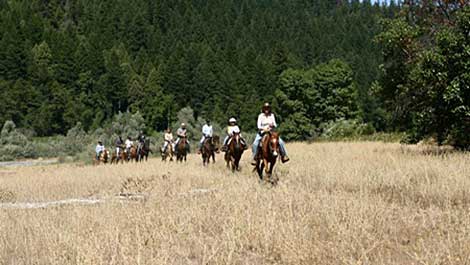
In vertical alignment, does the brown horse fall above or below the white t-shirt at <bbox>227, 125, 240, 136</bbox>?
below

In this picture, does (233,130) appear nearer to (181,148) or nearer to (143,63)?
(181,148)

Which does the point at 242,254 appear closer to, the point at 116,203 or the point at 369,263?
the point at 369,263

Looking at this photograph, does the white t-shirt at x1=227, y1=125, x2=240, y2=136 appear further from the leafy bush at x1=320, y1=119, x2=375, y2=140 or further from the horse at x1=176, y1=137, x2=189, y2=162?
the leafy bush at x1=320, y1=119, x2=375, y2=140

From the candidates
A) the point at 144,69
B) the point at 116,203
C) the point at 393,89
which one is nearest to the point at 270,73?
the point at 144,69

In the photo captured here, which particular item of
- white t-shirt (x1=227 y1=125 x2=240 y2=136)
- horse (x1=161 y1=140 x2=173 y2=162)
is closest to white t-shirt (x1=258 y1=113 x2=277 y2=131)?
white t-shirt (x1=227 y1=125 x2=240 y2=136)

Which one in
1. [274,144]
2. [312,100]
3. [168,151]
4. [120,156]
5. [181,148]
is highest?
[312,100]

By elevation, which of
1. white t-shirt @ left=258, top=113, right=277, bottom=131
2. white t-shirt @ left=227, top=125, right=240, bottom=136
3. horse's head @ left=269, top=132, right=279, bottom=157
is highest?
white t-shirt @ left=258, top=113, right=277, bottom=131

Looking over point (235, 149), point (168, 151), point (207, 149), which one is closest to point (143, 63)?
point (168, 151)

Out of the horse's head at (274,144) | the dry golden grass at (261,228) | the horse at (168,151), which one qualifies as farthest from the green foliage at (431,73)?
the horse at (168,151)

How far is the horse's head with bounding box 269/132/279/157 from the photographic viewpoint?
15433 millimetres

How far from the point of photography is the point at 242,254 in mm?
7266

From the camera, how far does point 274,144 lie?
51.0ft

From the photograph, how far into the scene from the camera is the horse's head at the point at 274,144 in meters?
15.4

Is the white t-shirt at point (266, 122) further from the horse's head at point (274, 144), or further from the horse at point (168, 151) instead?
the horse at point (168, 151)
